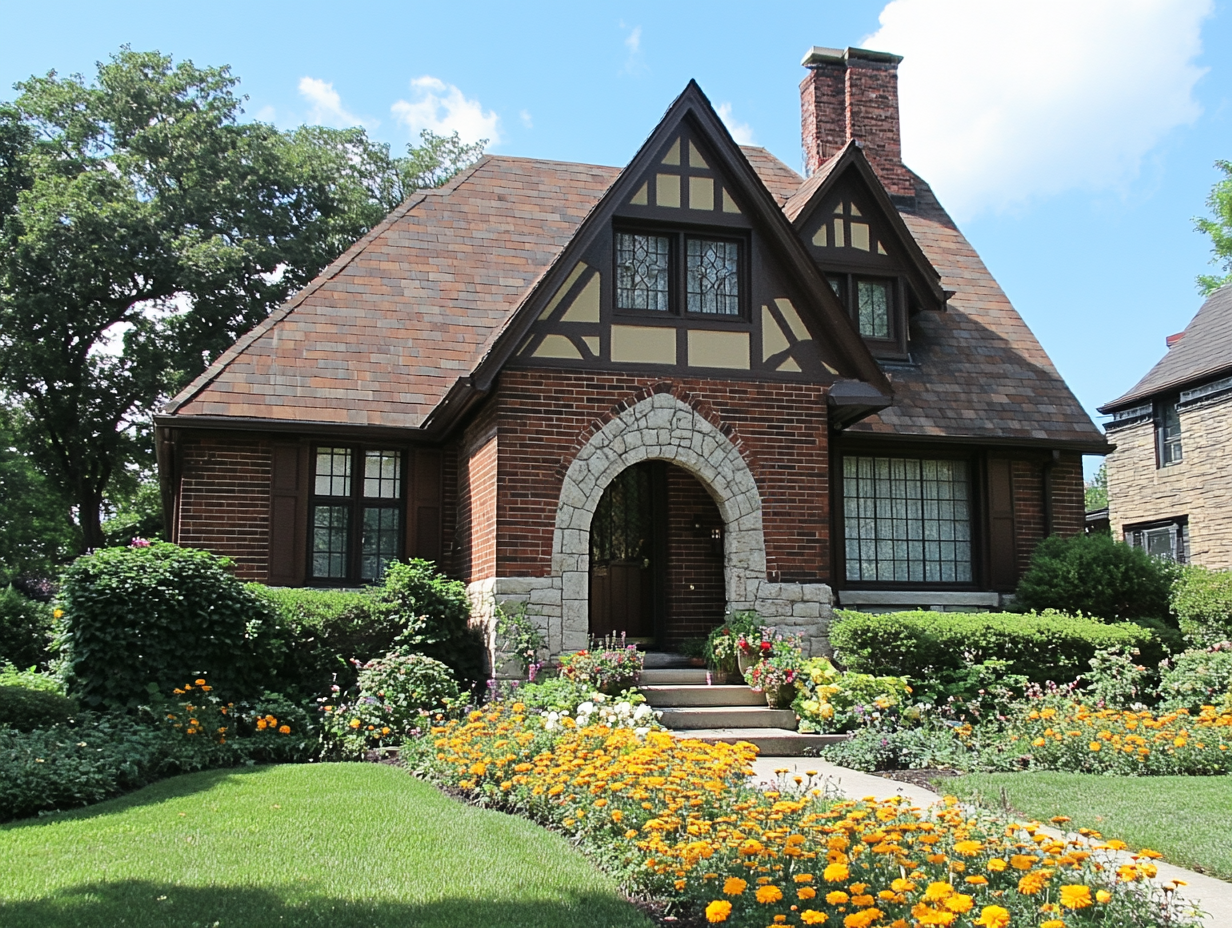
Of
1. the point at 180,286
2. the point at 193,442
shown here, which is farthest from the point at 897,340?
the point at 180,286

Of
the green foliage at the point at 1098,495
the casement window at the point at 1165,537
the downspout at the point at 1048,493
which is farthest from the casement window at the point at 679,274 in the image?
the green foliage at the point at 1098,495

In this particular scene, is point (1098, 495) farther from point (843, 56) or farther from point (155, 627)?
point (155, 627)

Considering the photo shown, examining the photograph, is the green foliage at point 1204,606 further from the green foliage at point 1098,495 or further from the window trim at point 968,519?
the green foliage at point 1098,495

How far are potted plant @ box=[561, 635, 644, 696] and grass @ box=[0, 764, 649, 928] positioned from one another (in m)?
3.01

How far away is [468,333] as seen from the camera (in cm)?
1428

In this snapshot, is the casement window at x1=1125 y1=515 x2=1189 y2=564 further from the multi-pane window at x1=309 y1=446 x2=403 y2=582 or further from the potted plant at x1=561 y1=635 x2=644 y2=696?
the multi-pane window at x1=309 y1=446 x2=403 y2=582

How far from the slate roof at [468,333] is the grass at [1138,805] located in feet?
20.8

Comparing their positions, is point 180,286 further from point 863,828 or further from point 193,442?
point 863,828

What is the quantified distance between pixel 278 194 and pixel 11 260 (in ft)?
20.7

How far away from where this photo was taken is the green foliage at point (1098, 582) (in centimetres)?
1313

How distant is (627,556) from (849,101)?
8.17 metres

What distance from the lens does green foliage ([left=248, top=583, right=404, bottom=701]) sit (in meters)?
11.0

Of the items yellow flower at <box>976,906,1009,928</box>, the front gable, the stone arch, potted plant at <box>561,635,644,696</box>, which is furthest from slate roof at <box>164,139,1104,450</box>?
yellow flower at <box>976,906,1009,928</box>

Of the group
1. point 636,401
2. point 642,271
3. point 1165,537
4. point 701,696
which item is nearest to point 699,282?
point 642,271
